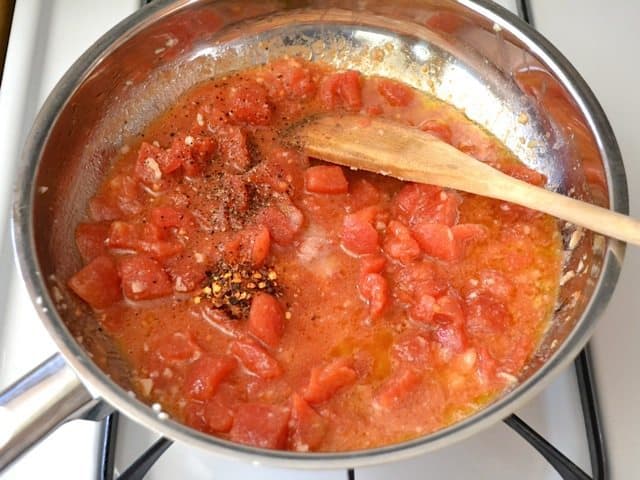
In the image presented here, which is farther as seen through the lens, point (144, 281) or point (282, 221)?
point (282, 221)

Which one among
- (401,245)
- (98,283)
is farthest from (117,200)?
(401,245)


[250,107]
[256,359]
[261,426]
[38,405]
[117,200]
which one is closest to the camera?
[38,405]

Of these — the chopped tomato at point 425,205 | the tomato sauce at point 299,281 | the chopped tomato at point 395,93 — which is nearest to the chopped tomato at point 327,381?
the tomato sauce at point 299,281

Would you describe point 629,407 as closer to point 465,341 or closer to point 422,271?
point 465,341

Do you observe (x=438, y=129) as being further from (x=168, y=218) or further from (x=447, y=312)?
(x=168, y=218)

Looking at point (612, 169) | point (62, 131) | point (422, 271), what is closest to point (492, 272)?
point (422, 271)

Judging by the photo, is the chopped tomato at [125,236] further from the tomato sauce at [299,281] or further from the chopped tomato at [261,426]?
the chopped tomato at [261,426]
